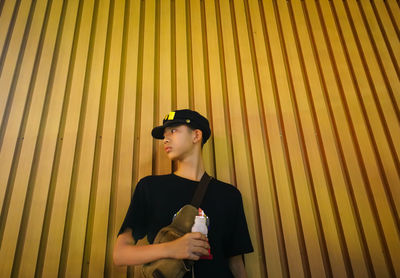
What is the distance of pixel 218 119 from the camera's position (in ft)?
7.11

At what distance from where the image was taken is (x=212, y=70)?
236 cm

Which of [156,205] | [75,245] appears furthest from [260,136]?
[75,245]

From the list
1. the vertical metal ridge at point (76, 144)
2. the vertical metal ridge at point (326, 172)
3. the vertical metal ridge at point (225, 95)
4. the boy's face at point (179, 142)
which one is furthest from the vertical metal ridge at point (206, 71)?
the vertical metal ridge at point (76, 144)

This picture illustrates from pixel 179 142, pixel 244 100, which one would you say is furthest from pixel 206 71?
pixel 179 142

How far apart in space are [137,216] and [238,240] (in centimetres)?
62

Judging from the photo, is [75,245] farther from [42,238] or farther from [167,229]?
[167,229]

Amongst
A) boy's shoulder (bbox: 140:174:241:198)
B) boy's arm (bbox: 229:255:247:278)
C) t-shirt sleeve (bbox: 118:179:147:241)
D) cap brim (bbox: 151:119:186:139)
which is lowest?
boy's arm (bbox: 229:255:247:278)

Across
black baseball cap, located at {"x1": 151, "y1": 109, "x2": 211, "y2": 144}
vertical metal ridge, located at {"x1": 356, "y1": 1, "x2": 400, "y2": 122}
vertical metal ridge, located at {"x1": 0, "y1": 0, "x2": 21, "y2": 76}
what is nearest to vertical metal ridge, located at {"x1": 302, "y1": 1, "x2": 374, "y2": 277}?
vertical metal ridge, located at {"x1": 356, "y1": 1, "x2": 400, "y2": 122}

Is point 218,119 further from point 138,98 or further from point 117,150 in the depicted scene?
point 117,150

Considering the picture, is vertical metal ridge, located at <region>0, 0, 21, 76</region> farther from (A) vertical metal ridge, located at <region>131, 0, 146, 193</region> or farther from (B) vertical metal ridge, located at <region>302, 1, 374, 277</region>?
(B) vertical metal ridge, located at <region>302, 1, 374, 277</region>

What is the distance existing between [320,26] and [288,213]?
6.42ft

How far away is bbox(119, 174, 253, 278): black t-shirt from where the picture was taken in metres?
1.36

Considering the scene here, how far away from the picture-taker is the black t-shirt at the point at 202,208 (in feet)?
4.47

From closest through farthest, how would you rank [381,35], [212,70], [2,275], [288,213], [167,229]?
[167,229] < [2,275] < [288,213] < [212,70] < [381,35]
